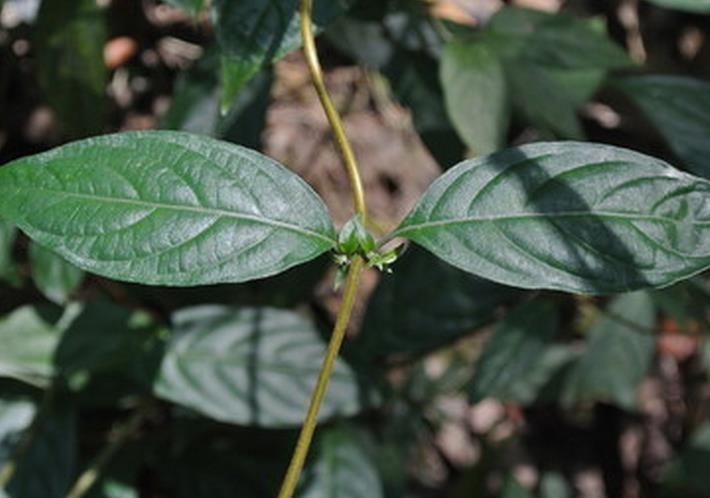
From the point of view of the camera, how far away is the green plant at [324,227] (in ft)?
2.69

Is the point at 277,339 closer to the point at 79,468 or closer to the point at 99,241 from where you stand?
the point at 79,468

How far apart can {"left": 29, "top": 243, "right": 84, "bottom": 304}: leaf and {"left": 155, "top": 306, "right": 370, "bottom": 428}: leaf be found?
14 centimetres

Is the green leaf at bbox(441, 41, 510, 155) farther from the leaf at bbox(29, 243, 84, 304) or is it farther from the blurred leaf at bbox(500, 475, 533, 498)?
the blurred leaf at bbox(500, 475, 533, 498)

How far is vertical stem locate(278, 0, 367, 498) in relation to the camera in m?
0.78

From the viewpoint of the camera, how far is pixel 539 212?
0.83 metres

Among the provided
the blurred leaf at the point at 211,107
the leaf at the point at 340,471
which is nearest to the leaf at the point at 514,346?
the leaf at the point at 340,471

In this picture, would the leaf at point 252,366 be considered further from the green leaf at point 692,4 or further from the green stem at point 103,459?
the green leaf at point 692,4

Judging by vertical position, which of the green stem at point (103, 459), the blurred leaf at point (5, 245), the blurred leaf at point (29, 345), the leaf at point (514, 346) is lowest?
the green stem at point (103, 459)

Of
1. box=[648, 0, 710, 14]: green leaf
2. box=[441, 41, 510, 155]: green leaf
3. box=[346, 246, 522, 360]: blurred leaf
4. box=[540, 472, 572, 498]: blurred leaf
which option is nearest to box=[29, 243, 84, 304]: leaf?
box=[346, 246, 522, 360]: blurred leaf

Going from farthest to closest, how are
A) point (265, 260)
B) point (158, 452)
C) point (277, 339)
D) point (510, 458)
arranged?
point (510, 458)
point (158, 452)
point (277, 339)
point (265, 260)

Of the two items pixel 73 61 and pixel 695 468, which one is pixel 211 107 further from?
pixel 695 468

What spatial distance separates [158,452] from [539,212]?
878mm

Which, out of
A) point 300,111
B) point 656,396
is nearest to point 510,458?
point 656,396

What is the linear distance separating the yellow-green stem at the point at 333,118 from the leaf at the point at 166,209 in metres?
0.04
